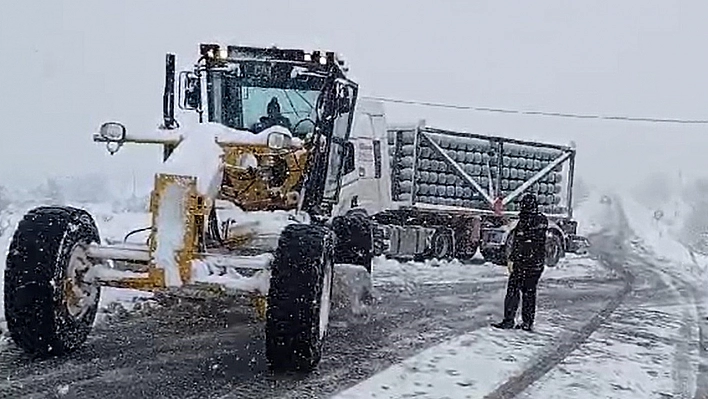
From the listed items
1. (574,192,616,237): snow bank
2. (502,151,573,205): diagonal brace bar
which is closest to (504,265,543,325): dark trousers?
(502,151,573,205): diagonal brace bar

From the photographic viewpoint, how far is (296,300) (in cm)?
706

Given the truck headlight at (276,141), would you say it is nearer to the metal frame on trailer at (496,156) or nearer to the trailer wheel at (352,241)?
the trailer wheel at (352,241)

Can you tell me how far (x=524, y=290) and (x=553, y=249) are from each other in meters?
10.3

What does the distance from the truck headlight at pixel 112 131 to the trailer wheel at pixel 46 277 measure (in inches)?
25.2

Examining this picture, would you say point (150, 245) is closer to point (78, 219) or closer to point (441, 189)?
point (78, 219)

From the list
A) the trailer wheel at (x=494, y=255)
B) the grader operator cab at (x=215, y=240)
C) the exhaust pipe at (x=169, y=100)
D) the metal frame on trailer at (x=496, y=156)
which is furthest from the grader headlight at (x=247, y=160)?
the trailer wheel at (x=494, y=255)

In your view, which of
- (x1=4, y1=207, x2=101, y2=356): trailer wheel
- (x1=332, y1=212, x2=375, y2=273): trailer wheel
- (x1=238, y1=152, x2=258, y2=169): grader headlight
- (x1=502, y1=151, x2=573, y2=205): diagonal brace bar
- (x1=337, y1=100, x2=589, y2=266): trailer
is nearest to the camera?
(x1=4, y1=207, x2=101, y2=356): trailer wheel

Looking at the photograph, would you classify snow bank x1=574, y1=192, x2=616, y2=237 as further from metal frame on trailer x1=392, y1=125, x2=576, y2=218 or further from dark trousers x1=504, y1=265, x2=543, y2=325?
dark trousers x1=504, y1=265, x2=543, y2=325

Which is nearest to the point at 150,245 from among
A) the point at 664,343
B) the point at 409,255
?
the point at 664,343

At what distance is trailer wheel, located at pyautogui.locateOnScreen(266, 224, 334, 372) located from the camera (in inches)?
278

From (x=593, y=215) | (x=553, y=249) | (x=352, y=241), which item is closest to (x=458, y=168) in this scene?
(x=553, y=249)

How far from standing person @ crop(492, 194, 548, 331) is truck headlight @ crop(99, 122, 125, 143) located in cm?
445

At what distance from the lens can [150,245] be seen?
7402mm

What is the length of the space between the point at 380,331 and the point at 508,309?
1527 mm
